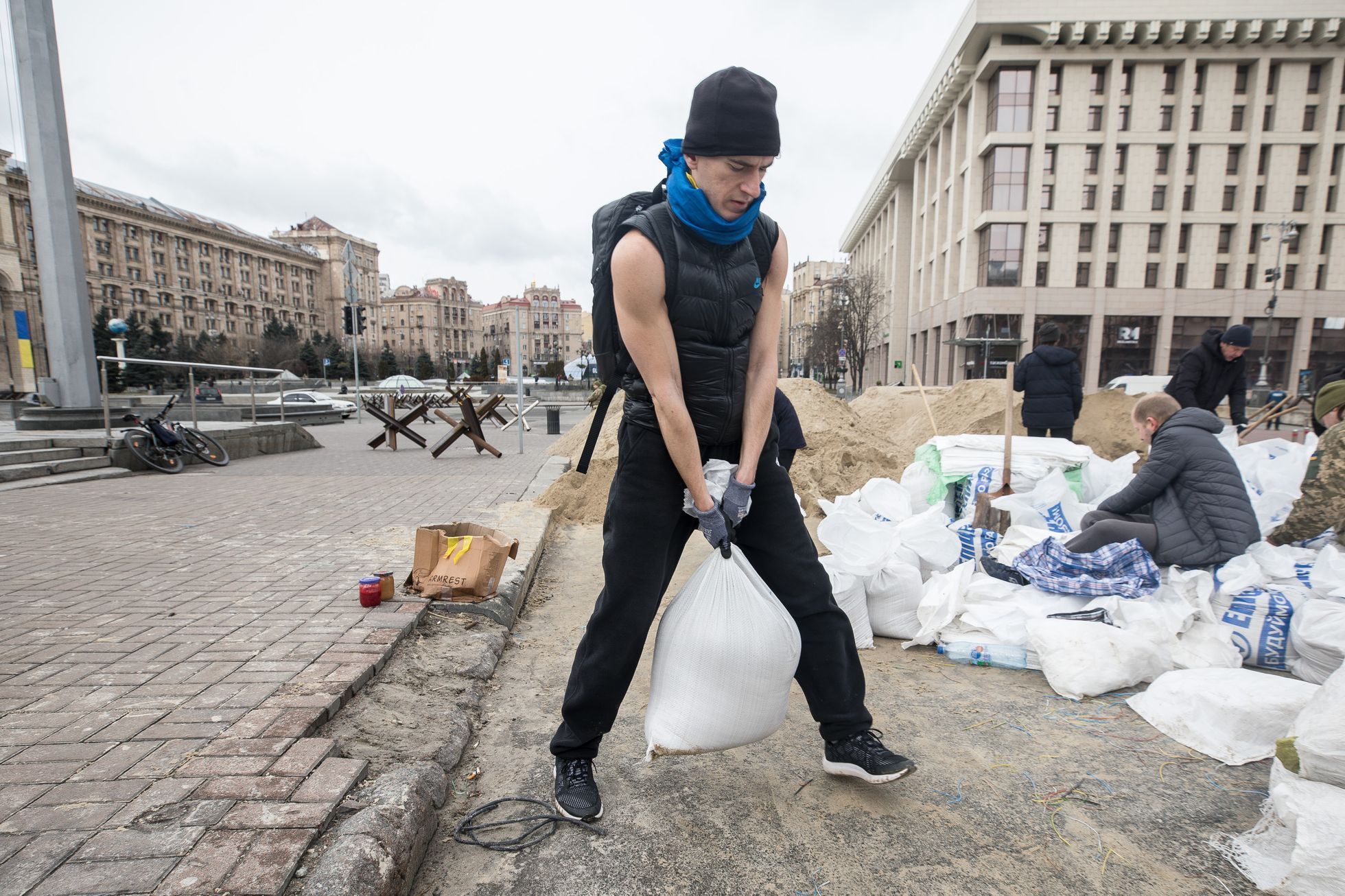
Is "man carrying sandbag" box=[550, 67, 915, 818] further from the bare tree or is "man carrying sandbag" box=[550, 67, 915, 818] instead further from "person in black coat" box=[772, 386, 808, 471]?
the bare tree

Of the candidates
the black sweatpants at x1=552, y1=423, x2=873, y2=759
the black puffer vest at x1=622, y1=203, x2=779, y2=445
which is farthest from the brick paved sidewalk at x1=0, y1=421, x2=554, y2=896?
the black puffer vest at x1=622, y1=203, x2=779, y2=445

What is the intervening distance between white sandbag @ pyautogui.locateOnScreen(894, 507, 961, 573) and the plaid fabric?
393 millimetres

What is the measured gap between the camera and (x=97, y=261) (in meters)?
74.8

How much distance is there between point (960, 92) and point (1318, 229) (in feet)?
65.0

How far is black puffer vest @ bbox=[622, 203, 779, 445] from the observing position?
1.76 meters

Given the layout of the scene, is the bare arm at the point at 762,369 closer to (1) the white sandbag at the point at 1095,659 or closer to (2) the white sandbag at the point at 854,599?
(2) the white sandbag at the point at 854,599

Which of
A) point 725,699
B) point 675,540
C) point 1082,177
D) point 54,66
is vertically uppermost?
point 1082,177

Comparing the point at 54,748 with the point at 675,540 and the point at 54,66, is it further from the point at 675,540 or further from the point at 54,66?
the point at 54,66

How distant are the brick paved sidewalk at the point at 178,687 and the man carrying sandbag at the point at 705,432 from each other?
2.55 feet

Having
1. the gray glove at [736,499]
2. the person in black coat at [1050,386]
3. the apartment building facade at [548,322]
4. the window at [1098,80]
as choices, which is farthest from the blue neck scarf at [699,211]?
the apartment building facade at [548,322]

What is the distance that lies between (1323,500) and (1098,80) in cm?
4288

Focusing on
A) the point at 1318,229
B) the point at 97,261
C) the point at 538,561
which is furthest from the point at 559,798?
the point at 97,261

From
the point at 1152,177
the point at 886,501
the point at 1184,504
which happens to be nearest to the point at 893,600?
the point at 886,501

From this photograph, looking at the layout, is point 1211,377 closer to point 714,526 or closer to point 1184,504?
point 1184,504
